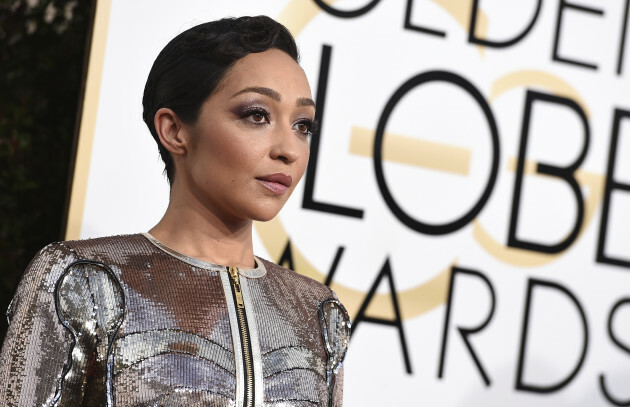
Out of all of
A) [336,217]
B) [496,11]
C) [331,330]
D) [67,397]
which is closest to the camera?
[67,397]

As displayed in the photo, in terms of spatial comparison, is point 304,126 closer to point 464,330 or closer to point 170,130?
point 170,130

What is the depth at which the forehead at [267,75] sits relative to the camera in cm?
140

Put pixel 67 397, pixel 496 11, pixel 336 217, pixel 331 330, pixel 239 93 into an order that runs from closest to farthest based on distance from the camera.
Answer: pixel 67 397 → pixel 239 93 → pixel 331 330 → pixel 336 217 → pixel 496 11

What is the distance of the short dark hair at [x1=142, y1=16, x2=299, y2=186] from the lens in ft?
4.64

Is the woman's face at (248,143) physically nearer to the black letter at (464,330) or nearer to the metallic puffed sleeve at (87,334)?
the metallic puffed sleeve at (87,334)

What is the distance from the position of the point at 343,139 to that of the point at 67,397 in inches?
51.4

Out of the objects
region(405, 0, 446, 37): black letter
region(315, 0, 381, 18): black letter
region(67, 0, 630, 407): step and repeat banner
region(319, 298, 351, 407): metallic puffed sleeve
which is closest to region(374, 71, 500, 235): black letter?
region(67, 0, 630, 407): step and repeat banner

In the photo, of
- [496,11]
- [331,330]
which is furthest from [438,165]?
[331,330]

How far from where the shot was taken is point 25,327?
124 cm

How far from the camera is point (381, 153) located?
2.43 metres

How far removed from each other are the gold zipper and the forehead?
12.1 inches

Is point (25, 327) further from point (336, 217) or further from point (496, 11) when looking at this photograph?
point (496, 11)

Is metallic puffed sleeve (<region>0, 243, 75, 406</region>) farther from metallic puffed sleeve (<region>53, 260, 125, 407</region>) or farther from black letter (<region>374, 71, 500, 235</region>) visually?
black letter (<region>374, 71, 500, 235</region>)

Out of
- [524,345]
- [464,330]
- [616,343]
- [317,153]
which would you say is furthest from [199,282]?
[616,343]
